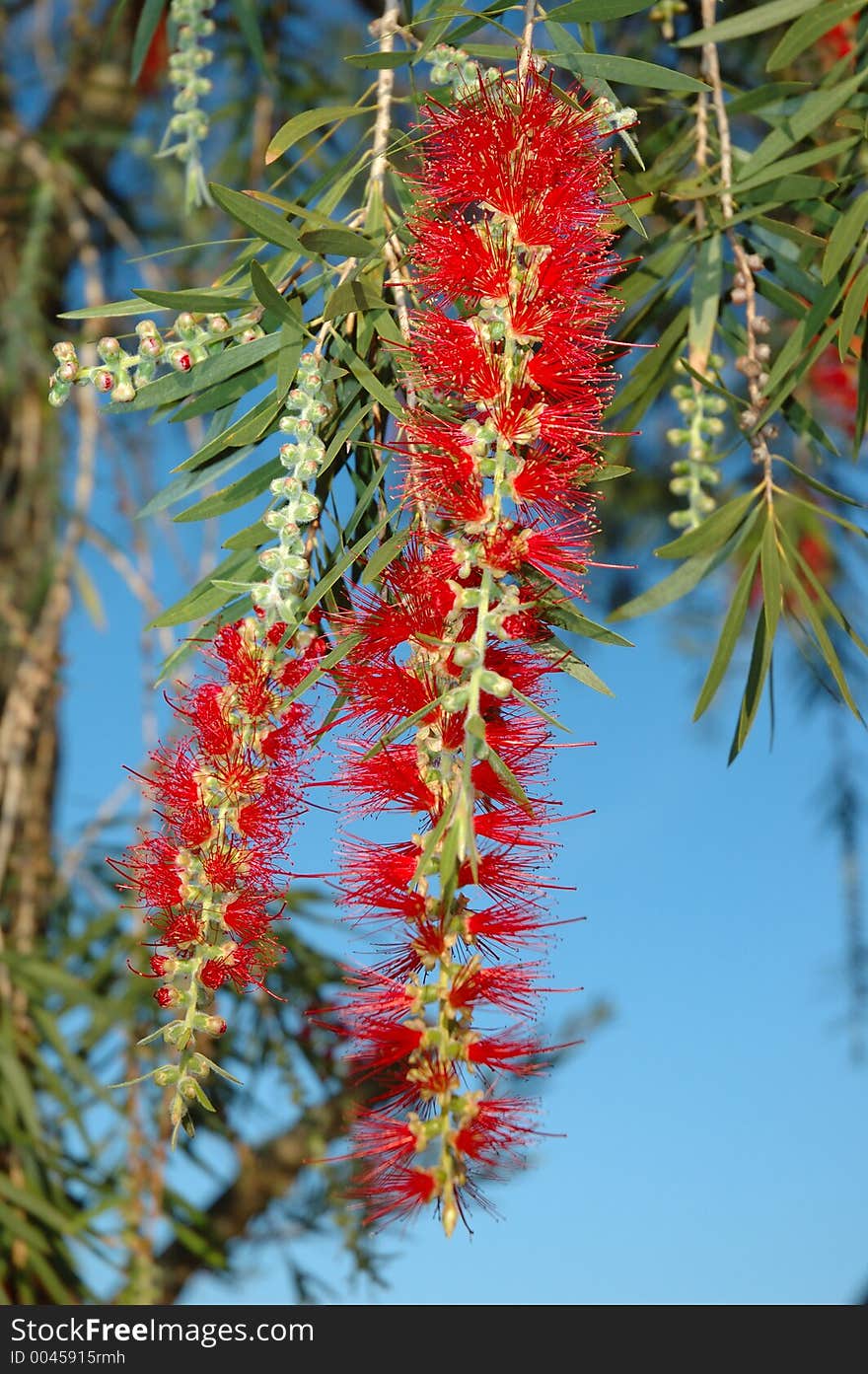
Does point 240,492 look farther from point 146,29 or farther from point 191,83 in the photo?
point 146,29

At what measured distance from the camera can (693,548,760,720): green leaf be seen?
665 mm

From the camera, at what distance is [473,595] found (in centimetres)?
46

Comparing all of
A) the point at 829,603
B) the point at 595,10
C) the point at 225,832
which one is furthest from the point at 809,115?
the point at 225,832

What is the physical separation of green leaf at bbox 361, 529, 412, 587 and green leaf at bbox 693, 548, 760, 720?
20 centimetres

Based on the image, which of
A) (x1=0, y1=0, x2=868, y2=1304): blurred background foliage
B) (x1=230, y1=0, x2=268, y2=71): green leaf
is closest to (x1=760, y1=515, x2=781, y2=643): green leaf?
(x1=0, y1=0, x2=868, y2=1304): blurred background foliage

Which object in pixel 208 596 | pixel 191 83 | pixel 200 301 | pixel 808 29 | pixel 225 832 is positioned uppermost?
pixel 191 83

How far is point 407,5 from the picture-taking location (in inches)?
31.0

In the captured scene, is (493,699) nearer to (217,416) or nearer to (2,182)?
(217,416)

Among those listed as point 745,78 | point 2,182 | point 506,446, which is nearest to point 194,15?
point 506,446

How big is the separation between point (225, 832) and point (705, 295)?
1.41 ft

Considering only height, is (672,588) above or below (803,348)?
below

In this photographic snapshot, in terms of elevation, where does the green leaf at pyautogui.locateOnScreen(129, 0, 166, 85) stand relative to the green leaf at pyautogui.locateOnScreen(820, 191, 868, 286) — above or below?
above

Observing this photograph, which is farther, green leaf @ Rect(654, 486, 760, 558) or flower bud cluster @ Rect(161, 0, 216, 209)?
flower bud cluster @ Rect(161, 0, 216, 209)

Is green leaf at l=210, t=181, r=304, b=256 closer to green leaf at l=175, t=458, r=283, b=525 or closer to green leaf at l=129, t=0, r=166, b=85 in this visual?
green leaf at l=175, t=458, r=283, b=525
